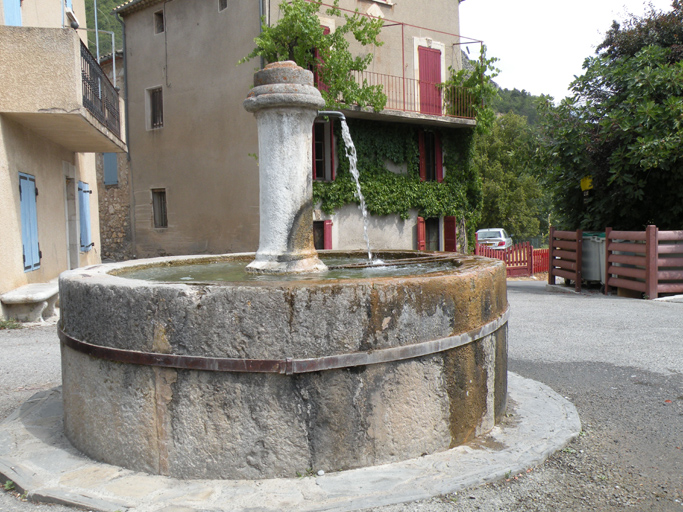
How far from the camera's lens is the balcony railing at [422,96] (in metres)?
16.8

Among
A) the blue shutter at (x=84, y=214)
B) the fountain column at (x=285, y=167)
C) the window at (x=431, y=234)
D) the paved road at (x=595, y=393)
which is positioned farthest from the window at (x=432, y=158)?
the fountain column at (x=285, y=167)

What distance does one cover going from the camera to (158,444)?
9.87 feet

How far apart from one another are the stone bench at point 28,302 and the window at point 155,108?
1072 cm

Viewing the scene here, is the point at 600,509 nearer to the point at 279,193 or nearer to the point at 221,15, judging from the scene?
the point at 279,193

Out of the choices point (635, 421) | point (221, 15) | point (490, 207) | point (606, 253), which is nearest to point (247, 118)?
point (221, 15)

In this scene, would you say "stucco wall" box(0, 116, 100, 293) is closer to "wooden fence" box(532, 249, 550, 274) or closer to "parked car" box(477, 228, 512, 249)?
"wooden fence" box(532, 249, 550, 274)

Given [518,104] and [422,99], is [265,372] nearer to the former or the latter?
[422,99]

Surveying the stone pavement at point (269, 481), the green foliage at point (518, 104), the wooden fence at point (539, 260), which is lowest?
the wooden fence at point (539, 260)

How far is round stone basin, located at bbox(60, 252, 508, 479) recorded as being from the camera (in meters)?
2.92

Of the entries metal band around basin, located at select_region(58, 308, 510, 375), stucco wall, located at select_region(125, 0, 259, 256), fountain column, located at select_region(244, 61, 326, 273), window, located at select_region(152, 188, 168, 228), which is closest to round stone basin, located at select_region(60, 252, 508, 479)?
metal band around basin, located at select_region(58, 308, 510, 375)

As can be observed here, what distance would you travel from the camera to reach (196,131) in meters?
17.0

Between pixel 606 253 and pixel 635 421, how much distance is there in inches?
325

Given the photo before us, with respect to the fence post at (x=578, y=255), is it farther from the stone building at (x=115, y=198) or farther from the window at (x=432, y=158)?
the stone building at (x=115, y=198)

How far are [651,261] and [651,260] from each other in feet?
0.06
